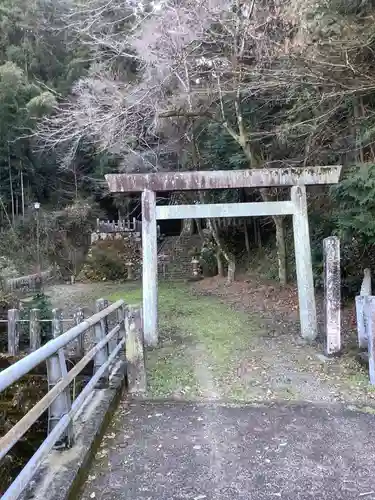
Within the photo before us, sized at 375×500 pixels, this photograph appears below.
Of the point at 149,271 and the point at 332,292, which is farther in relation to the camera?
the point at 149,271

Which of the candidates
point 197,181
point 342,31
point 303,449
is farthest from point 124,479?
point 342,31

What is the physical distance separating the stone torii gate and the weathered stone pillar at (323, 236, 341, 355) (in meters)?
0.83

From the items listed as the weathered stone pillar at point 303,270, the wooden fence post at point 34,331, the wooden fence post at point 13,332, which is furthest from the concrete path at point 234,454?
the wooden fence post at point 13,332

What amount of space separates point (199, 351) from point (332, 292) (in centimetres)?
181

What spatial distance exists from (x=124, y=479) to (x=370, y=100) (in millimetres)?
7449

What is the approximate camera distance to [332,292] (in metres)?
4.94

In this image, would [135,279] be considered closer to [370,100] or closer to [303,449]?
[370,100]

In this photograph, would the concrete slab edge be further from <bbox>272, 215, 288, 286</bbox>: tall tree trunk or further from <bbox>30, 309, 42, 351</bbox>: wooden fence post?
<bbox>272, 215, 288, 286</bbox>: tall tree trunk

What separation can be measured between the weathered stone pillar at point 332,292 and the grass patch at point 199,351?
42.7 inches

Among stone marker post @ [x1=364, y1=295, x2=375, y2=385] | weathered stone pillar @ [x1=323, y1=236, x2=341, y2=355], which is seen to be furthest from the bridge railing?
weathered stone pillar @ [x1=323, y1=236, x2=341, y2=355]

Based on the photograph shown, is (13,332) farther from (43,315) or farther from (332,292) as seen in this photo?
(332,292)

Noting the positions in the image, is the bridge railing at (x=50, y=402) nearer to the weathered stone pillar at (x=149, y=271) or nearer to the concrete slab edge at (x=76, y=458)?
the concrete slab edge at (x=76, y=458)

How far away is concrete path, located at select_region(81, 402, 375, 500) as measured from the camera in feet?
7.41

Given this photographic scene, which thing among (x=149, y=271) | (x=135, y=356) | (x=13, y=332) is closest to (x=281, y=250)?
(x=149, y=271)
